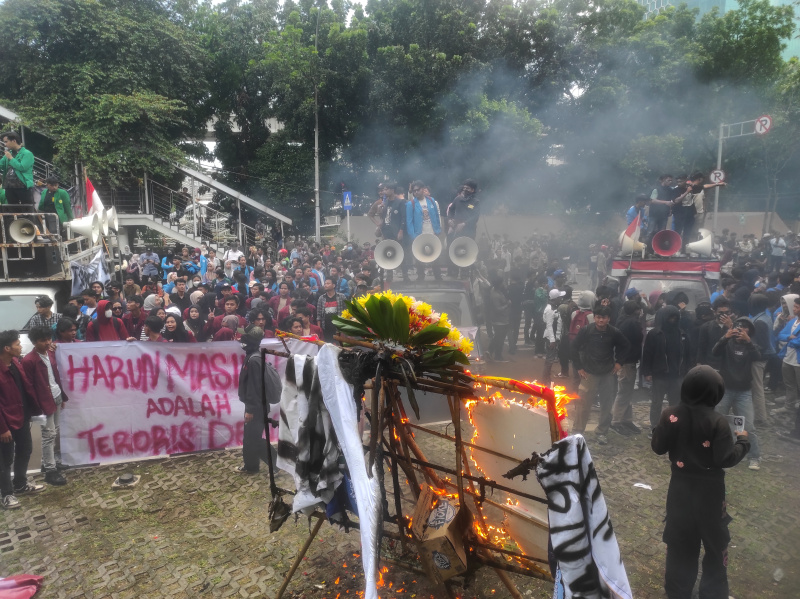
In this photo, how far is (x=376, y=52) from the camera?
25062mm

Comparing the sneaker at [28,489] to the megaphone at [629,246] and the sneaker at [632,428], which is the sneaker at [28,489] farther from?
the megaphone at [629,246]

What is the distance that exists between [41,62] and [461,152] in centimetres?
1573

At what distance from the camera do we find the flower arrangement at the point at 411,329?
3.25 m

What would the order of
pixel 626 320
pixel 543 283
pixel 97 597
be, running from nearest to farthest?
1. pixel 97 597
2. pixel 626 320
3. pixel 543 283

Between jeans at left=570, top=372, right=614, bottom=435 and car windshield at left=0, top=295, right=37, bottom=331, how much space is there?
757 cm

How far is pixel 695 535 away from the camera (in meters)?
3.91

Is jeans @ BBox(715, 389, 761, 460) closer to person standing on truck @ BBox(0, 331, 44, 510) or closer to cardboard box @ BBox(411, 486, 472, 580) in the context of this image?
cardboard box @ BBox(411, 486, 472, 580)

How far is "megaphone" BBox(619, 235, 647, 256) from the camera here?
10.3 m

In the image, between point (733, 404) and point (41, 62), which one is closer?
point (733, 404)

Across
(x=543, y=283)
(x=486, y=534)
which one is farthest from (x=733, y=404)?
(x=543, y=283)

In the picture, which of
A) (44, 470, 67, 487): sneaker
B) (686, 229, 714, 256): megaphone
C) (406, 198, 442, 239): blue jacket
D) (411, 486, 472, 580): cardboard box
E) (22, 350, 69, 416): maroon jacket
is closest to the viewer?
(411, 486, 472, 580): cardboard box

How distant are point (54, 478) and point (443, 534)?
15.3 feet

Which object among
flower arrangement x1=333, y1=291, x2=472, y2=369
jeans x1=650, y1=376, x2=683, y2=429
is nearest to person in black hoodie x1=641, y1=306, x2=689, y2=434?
jeans x1=650, y1=376, x2=683, y2=429

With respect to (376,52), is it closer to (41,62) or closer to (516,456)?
(41,62)
